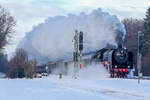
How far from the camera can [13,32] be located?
194 feet

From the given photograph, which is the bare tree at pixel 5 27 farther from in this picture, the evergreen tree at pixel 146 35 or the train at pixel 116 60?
the evergreen tree at pixel 146 35

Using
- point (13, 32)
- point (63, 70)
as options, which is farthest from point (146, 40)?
point (13, 32)

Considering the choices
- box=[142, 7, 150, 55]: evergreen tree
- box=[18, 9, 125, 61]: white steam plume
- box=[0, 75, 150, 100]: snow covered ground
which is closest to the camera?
box=[0, 75, 150, 100]: snow covered ground

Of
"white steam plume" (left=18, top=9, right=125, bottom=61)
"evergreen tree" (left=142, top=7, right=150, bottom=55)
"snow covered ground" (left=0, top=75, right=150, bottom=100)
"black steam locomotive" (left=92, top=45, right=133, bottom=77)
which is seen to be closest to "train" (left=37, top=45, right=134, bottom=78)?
"black steam locomotive" (left=92, top=45, right=133, bottom=77)

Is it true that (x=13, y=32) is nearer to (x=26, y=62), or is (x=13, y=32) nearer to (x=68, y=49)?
(x=26, y=62)

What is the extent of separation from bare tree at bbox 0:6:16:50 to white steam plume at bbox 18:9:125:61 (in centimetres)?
1175

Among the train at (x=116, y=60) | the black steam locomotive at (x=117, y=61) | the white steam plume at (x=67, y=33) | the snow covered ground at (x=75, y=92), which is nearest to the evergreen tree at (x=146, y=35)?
the white steam plume at (x=67, y=33)

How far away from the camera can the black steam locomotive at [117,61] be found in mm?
43209

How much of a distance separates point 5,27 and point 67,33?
1431 centimetres

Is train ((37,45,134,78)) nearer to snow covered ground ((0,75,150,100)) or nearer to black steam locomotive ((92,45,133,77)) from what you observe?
black steam locomotive ((92,45,133,77))

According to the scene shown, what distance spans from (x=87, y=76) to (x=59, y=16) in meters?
26.5

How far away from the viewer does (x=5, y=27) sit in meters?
58.1

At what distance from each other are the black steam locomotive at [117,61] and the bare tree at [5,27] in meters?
18.8

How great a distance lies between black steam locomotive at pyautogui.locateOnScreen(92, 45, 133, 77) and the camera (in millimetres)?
43209
